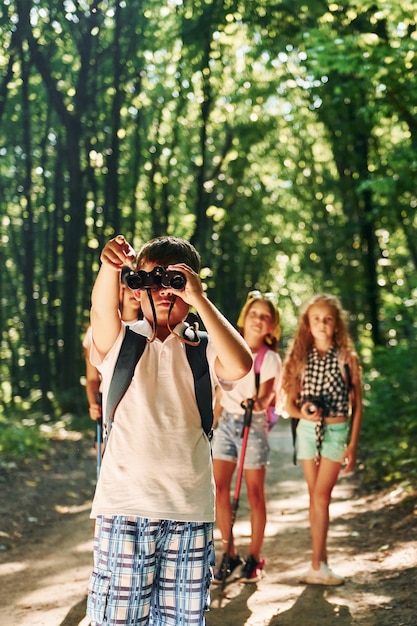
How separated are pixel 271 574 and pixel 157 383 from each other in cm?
384

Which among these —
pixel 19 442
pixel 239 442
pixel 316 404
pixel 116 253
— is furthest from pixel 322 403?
pixel 19 442

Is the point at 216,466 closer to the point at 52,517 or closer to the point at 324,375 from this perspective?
the point at 324,375

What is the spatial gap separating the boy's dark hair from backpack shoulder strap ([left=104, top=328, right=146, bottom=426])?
0.97 ft

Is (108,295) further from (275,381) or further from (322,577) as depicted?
(322,577)

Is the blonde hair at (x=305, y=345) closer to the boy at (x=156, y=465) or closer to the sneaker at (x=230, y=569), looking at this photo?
the sneaker at (x=230, y=569)

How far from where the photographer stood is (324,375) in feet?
20.9

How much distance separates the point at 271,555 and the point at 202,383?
4.39 m

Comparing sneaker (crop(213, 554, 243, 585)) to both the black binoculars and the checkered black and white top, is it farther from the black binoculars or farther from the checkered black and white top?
the black binoculars

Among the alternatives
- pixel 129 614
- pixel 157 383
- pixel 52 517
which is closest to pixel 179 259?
pixel 157 383

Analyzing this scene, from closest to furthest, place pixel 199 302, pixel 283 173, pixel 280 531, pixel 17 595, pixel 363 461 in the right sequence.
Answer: pixel 199 302 → pixel 17 595 → pixel 280 531 → pixel 363 461 → pixel 283 173

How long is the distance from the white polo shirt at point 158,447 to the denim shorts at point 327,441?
3088 mm

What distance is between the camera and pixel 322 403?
246 inches

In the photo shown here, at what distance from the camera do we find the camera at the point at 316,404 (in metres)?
6.21

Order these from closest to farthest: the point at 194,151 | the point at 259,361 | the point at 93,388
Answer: the point at 259,361 < the point at 93,388 < the point at 194,151
